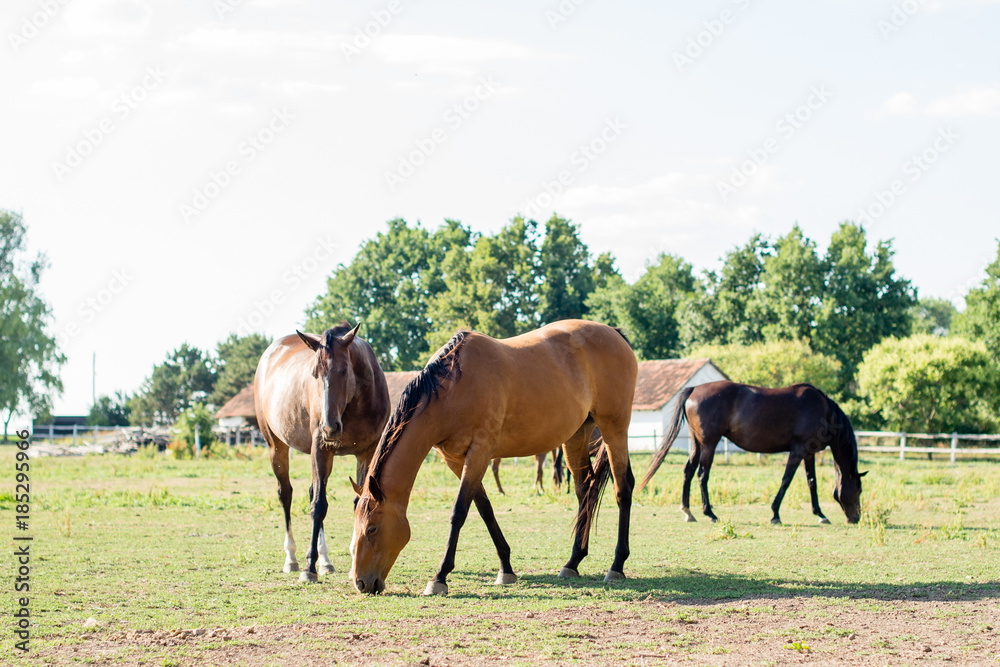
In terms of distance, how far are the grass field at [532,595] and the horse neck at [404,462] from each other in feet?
2.78

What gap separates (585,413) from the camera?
7828 mm

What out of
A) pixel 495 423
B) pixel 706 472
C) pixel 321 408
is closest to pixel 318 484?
pixel 321 408

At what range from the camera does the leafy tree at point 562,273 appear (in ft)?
188

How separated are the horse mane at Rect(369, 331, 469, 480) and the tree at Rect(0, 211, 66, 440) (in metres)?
43.3

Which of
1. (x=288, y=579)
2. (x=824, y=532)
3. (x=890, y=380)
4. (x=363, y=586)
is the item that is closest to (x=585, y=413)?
(x=363, y=586)

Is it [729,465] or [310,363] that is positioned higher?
[310,363]

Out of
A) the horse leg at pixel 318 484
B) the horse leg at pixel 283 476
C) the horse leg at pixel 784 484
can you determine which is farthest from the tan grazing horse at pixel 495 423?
the horse leg at pixel 784 484

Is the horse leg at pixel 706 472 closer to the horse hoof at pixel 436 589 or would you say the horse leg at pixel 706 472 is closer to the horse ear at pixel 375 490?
the horse hoof at pixel 436 589

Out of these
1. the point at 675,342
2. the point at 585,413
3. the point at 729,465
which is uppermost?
the point at 675,342

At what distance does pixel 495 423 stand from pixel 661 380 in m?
35.8

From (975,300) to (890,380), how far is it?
11528 millimetres

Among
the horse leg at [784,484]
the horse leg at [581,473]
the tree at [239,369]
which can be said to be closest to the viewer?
the horse leg at [581,473]

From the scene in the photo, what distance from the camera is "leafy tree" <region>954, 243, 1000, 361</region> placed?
47.4 m

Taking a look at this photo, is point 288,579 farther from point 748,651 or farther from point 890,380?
point 890,380
